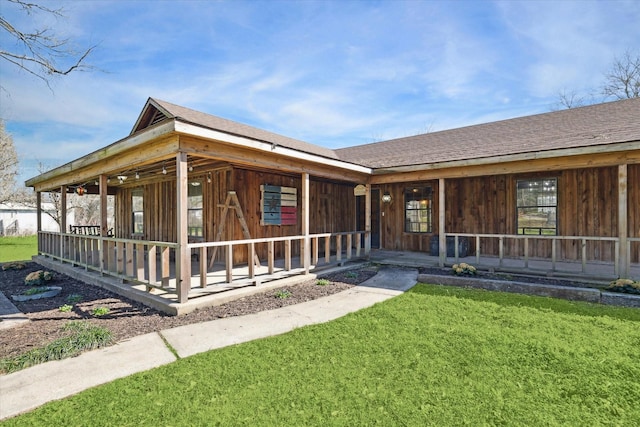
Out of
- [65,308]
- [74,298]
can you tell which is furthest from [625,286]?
[74,298]

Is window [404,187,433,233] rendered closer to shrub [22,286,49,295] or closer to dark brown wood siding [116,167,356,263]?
dark brown wood siding [116,167,356,263]

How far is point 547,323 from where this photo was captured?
13.6 feet

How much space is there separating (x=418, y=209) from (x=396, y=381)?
809 cm

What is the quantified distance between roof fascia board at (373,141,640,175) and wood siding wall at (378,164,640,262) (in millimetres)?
2203

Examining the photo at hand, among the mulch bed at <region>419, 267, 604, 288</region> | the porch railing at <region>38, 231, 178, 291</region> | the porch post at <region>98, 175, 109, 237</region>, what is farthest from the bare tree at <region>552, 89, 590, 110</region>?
the porch post at <region>98, 175, 109, 237</region>

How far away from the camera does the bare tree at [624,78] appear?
1930 cm

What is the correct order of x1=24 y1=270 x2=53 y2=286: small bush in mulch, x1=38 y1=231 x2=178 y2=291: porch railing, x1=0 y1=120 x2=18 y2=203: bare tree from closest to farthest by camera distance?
1. x1=38 y1=231 x2=178 y2=291: porch railing
2. x1=24 y1=270 x2=53 y2=286: small bush in mulch
3. x1=0 y1=120 x2=18 y2=203: bare tree

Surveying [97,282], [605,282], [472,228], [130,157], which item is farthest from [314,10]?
[605,282]

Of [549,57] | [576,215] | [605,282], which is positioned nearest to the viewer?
[605,282]

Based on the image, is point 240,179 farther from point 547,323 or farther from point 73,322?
point 547,323

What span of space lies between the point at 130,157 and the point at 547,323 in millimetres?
7299

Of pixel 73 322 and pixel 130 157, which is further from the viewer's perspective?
pixel 130 157

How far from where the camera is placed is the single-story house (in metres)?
5.55

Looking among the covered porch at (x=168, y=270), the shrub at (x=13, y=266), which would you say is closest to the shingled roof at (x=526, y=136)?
the covered porch at (x=168, y=270)
